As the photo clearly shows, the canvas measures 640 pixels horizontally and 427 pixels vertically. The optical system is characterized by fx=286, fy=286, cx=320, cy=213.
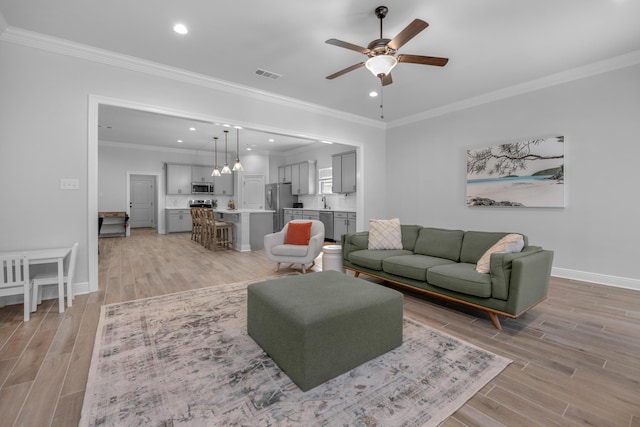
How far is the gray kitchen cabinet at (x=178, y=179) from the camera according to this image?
9.41 metres

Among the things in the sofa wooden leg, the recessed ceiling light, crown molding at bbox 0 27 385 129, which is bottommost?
the sofa wooden leg

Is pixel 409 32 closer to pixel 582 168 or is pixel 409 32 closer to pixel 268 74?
pixel 268 74

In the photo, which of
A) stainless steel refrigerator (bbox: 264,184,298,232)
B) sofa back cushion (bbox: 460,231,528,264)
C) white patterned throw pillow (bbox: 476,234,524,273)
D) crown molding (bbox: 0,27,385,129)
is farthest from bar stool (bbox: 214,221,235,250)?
white patterned throw pillow (bbox: 476,234,524,273)

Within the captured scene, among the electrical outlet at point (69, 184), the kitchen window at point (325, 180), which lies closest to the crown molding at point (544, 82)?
the kitchen window at point (325, 180)

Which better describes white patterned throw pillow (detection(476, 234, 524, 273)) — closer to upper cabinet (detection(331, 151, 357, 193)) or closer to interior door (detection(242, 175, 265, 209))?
upper cabinet (detection(331, 151, 357, 193))

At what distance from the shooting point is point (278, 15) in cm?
276

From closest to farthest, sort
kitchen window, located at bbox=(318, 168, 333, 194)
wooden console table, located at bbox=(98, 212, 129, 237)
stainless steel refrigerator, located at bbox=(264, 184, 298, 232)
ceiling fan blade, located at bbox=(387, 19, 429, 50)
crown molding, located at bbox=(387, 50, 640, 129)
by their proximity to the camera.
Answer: ceiling fan blade, located at bbox=(387, 19, 429, 50) → crown molding, located at bbox=(387, 50, 640, 129) → kitchen window, located at bbox=(318, 168, 333, 194) → wooden console table, located at bbox=(98, 212, 129, 237) → stainless steel refrigerator, located at bbox=(264, 184, 298, 232)

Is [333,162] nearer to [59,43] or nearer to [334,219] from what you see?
[334,219]

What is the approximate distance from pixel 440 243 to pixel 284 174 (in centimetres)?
700

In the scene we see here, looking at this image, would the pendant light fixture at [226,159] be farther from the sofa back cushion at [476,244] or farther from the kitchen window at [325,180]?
the sofa back cushion at [476,244]

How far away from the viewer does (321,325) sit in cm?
173

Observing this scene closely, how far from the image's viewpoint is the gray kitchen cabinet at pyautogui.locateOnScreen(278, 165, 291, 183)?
31.4ft

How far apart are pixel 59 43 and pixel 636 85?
678 cm

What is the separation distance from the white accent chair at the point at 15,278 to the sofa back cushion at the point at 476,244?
4.41m
